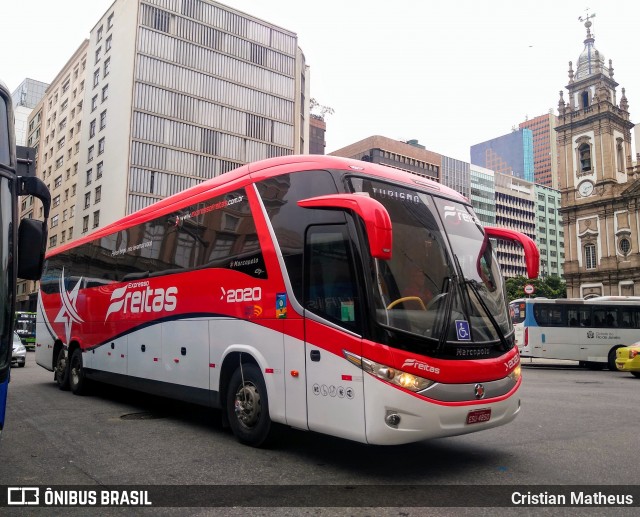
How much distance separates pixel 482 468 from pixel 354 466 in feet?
4.38

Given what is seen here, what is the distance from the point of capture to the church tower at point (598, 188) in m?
61.3

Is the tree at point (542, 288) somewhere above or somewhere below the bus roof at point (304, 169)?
above

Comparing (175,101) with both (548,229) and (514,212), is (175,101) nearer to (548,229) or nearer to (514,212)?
(514,212)

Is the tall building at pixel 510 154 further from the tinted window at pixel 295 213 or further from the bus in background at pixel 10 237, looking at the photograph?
the bus in background at pixel 10 237

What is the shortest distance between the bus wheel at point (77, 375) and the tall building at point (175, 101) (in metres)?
44.1

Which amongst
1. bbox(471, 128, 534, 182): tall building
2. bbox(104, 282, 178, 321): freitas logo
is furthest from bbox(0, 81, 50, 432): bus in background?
bbox(471, 128, 534, 182): tall building

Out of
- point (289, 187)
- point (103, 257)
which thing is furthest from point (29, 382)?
point (289, 187)

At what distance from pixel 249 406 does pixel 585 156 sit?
69.5m

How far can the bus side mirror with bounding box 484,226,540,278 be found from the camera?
6.89 m

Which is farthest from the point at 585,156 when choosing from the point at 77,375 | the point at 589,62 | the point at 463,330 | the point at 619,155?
the point at 463,330

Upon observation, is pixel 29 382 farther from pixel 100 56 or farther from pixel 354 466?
pixel 100 56

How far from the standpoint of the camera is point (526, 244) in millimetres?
6977

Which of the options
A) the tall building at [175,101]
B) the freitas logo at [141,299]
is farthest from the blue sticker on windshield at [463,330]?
the tall building at [175,101]

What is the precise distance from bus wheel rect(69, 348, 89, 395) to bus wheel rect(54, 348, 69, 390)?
0.98 feet
